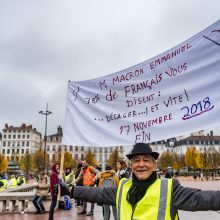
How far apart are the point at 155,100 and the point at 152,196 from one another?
2.51m

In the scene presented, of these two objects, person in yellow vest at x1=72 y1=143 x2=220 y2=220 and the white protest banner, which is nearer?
person in yellow vest at x1=72 y1=143 x2=220 y2=220

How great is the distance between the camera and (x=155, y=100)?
4742 millimetres

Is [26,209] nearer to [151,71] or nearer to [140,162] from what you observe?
[151,71]

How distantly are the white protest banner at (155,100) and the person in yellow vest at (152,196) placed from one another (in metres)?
1.69

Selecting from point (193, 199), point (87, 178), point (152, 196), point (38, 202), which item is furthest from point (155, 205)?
point (38, 202)

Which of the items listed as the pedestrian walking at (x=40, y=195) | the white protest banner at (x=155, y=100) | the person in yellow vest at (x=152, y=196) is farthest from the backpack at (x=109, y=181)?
the person in yellow vest at (x=152, y=196)

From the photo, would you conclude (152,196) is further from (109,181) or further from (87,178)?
(87,178)

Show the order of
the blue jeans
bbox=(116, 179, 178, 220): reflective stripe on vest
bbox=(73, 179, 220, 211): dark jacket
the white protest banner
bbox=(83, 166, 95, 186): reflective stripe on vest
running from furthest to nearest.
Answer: the blue jeans → bbox=(83, 166, 95, 186): reflective stripe on vest → the white protest banner → bbox=(116, 179, 178, 220): reflective stripe on vest → bbox=(73, 179, 220, 211): dark jacket

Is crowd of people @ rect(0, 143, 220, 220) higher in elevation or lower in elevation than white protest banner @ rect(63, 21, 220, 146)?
lower

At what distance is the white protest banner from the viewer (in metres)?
4.29

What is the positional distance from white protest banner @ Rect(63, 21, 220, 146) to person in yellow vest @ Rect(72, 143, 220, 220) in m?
1.69

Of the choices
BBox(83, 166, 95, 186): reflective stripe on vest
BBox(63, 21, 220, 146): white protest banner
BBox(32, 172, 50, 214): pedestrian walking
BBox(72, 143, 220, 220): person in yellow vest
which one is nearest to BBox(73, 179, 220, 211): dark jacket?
BBox(72, 143, 220, 220): person in yellow vest

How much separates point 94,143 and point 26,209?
8.73 meters

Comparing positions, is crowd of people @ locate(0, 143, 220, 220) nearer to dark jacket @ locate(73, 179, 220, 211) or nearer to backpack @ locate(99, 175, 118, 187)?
dark jacket @ locate(73, 179, 220, 211)
